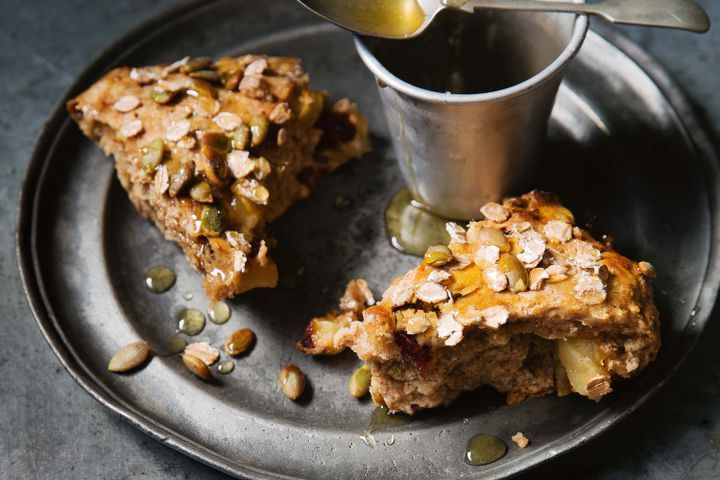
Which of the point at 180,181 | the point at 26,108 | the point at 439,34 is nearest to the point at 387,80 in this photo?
the point at 439,34

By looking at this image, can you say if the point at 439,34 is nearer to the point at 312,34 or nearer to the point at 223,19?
the point at 312,34

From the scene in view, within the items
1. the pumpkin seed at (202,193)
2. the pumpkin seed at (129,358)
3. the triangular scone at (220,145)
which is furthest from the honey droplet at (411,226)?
the pumpkin seed at (129,358)

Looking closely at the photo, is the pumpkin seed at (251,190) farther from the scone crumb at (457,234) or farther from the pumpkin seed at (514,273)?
the pumpkin seed at (514,273)

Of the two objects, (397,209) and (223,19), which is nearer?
(397,209)

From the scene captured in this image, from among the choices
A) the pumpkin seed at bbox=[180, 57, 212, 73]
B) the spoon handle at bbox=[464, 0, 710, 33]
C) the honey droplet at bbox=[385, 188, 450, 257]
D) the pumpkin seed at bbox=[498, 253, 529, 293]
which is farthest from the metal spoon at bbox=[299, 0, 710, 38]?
the pumpkin seed at bbox=[498, 253, 529, 293]

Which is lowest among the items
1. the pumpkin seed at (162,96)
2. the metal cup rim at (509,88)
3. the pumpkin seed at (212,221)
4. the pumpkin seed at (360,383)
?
the pumpkin seed at (360,383)
